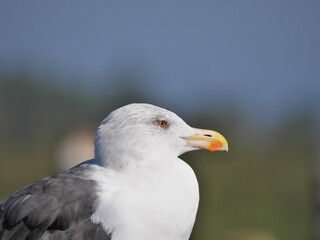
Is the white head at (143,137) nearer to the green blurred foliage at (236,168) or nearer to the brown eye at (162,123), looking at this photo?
the brown eye at (162,123)

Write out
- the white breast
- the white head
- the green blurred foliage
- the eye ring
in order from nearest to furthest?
1. the white breast
2. the white head
3. the eye ring
4. the green blurred foliage

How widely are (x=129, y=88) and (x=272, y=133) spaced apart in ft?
11.9

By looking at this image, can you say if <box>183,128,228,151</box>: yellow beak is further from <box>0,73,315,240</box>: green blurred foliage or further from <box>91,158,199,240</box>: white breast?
<box>0,73,315,240</box>: green blurred foliage

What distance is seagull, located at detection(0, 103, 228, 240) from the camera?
3.44 meters

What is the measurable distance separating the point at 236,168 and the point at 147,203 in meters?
9.06

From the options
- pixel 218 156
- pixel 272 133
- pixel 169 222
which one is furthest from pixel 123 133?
pixel 272 133

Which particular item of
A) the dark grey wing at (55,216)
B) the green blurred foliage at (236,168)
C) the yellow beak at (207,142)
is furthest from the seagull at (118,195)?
the green blurred foliage at (236,168)

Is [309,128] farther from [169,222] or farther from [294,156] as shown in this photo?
[169,222]

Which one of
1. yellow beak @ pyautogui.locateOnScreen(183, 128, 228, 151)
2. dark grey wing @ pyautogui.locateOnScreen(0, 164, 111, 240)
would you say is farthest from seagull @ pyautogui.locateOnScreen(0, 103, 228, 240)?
yellow beak @ pyautogui.locateOnScreen(183, 128, 228, 151)

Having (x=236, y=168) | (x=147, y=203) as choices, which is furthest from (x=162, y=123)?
(x=236, y=168)

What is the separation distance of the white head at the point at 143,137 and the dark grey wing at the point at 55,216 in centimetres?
24

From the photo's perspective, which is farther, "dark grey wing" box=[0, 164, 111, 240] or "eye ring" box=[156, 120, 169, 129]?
"eye ring" box=[156, 120, 169, 129]

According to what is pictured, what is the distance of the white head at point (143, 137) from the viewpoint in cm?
364

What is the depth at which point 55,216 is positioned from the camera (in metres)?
3.48
